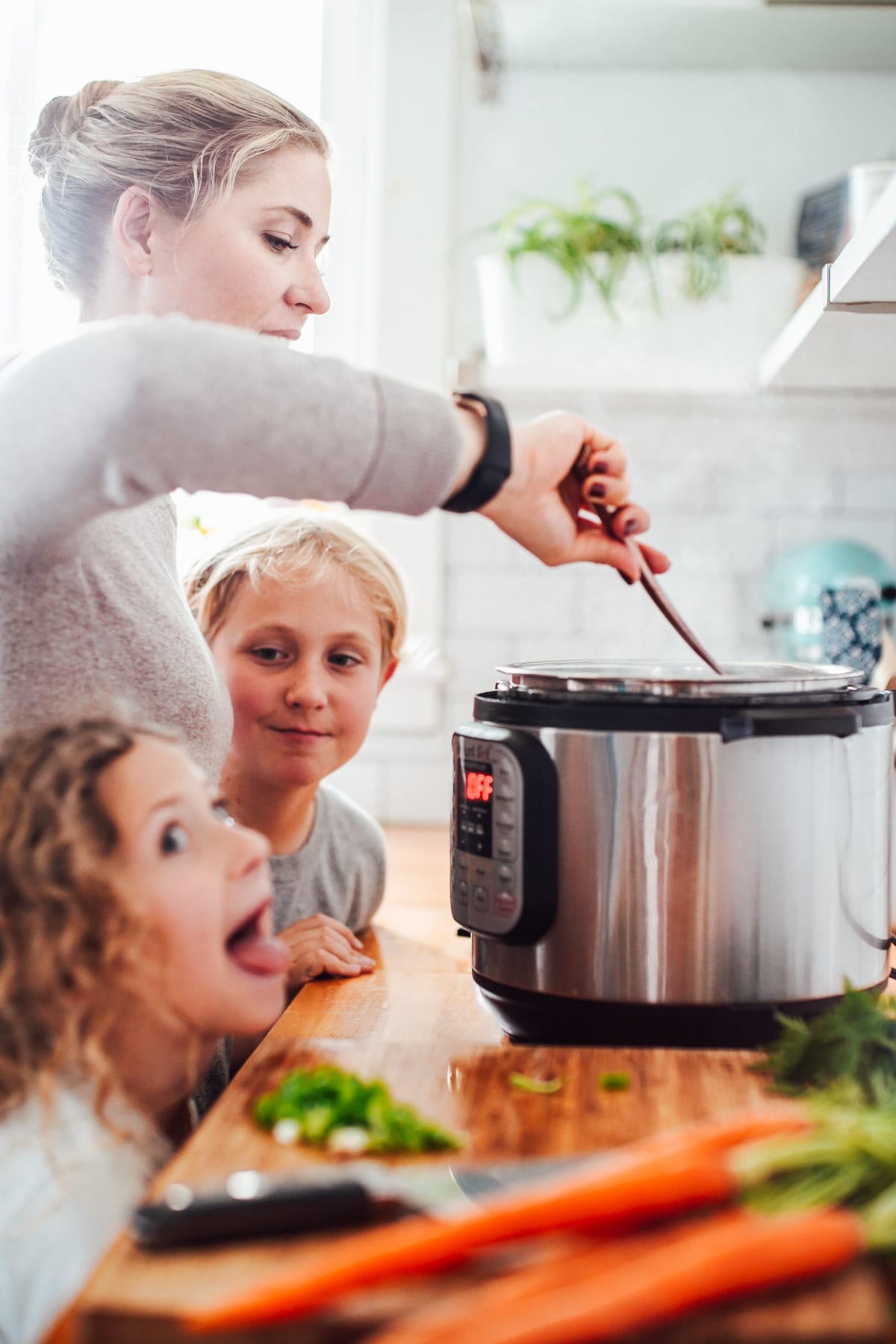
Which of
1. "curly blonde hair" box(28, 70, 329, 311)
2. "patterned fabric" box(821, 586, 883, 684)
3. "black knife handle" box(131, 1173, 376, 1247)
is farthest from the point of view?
"patterned fabric" box(821, 586, 883, 684)

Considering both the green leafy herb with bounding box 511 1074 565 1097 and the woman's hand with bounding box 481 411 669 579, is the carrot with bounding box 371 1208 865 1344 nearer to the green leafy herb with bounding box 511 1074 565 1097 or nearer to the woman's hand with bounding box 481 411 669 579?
the green leafy herb with bounding box 511 1074 565 1097

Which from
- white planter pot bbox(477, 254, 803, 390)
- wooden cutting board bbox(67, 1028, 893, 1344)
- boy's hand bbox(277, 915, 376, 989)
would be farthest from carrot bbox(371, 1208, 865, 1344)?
white planter pot bbox(477, 254, 803, 390)

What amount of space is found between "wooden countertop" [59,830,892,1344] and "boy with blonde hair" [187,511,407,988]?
A: 10cm

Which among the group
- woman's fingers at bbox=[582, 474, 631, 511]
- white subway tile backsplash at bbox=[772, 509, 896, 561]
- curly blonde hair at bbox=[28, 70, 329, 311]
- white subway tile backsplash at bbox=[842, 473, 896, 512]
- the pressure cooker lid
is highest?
curly blonde hair at bbox=[28, 70, 329, 311]

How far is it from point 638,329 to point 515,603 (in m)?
0.50

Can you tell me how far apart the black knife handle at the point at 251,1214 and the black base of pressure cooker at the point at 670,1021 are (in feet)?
0.97

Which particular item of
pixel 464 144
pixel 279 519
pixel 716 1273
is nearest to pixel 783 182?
pixel 464 144

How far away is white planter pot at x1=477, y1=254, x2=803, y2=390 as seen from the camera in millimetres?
1938

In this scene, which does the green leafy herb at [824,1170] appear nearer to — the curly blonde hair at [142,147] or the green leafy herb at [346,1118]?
the green leafy herb at [346,1118]

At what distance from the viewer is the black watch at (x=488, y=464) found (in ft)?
2.36

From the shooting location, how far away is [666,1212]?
19.1 inches

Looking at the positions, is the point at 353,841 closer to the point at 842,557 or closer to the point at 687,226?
the point at 842,557

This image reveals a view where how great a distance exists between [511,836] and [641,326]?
1.35 m

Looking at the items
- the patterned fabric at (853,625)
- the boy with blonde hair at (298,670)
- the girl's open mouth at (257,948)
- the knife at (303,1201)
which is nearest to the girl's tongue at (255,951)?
the girl's open mouth at (257,948)
